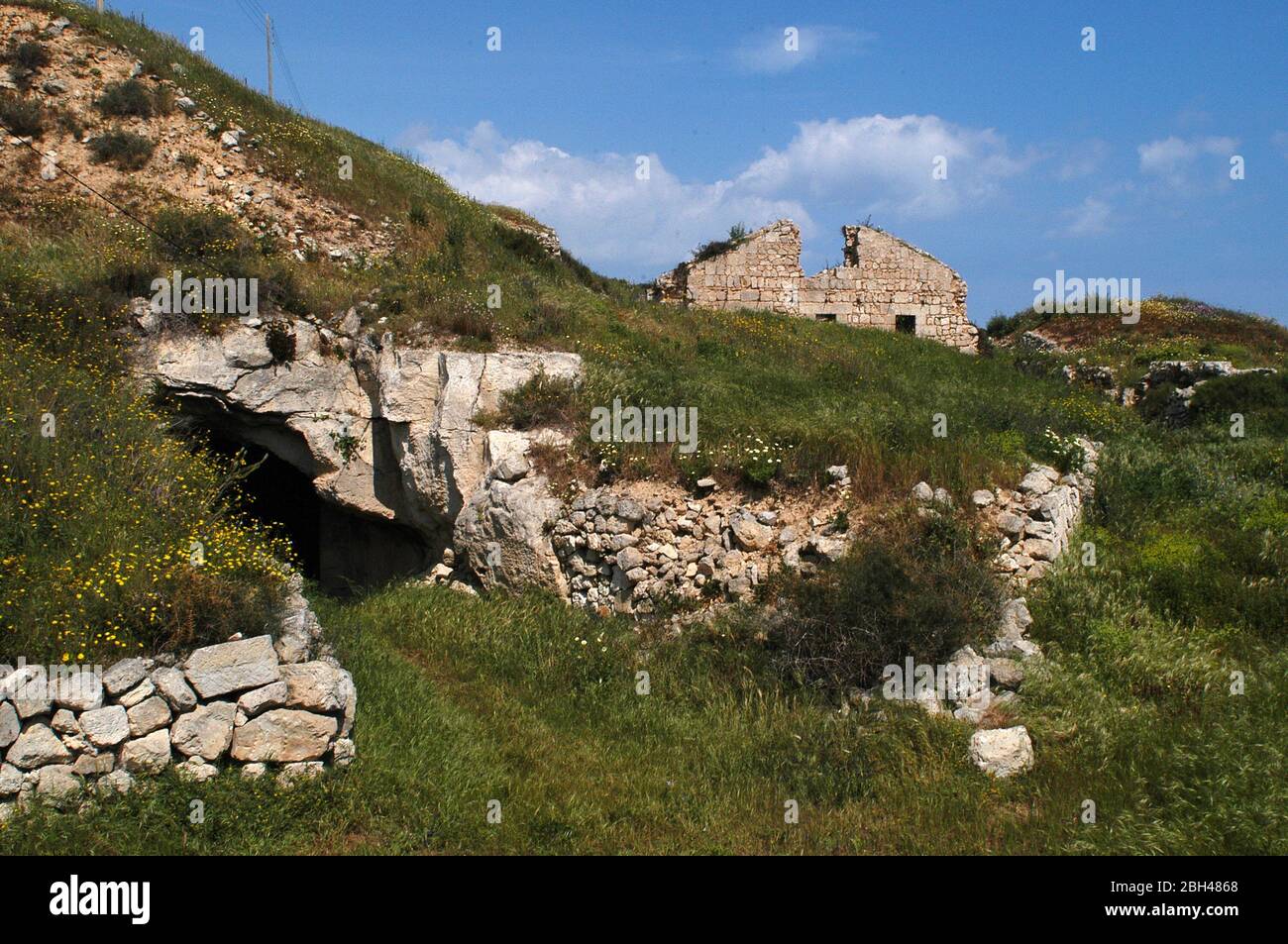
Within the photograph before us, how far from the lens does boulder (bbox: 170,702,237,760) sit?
20.6 ft

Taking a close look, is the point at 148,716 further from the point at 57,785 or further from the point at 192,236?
the point at 192,236

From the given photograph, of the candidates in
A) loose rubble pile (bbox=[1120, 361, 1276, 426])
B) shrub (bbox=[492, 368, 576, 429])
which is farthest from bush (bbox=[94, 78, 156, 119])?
loose rubble pile (bbox=[1120, 361, 1276, 426])

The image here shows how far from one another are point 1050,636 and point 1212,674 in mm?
1292

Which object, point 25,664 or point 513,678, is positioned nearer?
point 25,664

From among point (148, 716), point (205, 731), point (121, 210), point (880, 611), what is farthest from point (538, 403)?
point (121, 210)

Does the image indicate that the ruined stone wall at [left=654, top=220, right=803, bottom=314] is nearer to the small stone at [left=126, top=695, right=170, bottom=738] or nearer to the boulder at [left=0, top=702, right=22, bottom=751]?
the small stone at [left=126, top=695, right=170, bottom=738]

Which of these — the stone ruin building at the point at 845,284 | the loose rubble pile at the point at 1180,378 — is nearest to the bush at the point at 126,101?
the stone ruin building at the point at 845,284

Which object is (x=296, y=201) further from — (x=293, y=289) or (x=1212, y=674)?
(x=1212, y=674)

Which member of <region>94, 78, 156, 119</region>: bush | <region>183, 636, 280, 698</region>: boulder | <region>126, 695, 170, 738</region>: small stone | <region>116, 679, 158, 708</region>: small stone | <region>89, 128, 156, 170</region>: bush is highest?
<region>94, 78, 156, 119</region>: bush

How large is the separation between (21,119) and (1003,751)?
17561 millimetres

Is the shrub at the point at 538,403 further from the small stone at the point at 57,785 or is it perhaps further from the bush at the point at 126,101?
the bush at the point at 126,101

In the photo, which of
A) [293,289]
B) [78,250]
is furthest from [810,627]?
[78,250]

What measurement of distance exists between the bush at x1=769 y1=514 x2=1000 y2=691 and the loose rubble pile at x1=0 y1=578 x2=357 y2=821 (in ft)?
13.2

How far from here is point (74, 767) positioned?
6.05m
